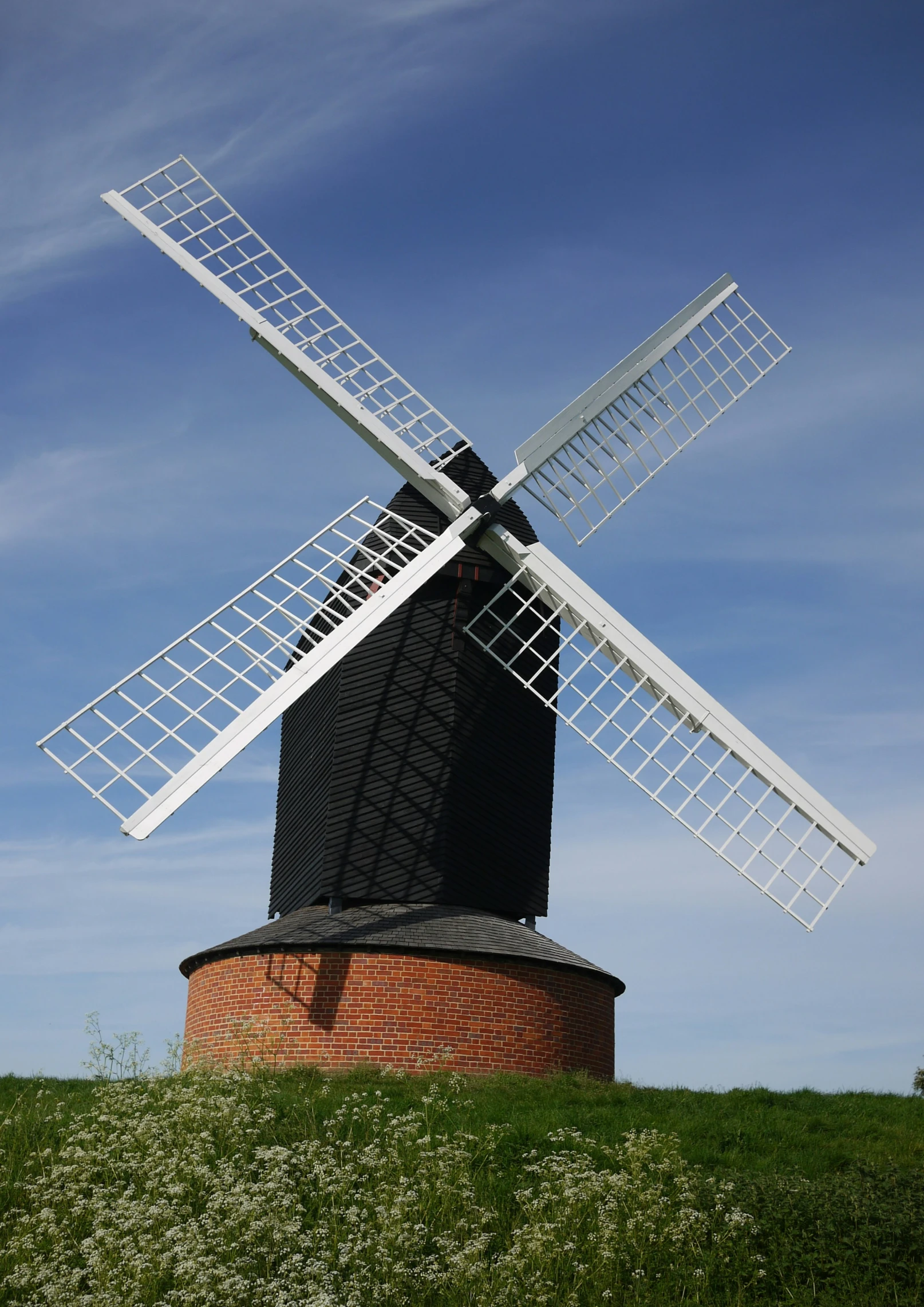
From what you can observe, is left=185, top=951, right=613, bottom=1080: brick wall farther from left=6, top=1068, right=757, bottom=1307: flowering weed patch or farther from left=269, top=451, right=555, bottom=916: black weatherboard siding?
left=6, top=1068, right=757, bottom=1307: flowering weed patch

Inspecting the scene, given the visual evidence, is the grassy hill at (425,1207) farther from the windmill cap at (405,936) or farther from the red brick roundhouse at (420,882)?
the windmill cap at (405,936)

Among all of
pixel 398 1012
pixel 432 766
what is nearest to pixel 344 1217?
pixel 398 1012

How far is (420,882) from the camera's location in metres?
15.1

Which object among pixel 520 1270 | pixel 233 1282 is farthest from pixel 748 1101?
pixel 233 1282

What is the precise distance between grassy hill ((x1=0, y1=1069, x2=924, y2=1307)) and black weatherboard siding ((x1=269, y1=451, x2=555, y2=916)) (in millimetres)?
4120

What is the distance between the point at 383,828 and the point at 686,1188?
674 cm

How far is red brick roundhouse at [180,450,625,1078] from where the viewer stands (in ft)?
45.9

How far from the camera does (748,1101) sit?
1295 cm

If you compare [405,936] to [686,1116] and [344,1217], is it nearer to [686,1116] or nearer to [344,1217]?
[686,1116]

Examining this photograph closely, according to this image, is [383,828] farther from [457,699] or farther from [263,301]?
[263,301]

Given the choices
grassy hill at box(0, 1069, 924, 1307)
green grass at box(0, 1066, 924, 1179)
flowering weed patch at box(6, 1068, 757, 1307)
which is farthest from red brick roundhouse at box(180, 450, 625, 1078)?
flowering weed patch at box(6, 1068, 757, 1307)

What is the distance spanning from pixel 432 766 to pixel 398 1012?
307 centimetres

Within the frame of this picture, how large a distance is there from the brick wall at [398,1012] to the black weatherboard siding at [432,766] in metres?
1.20

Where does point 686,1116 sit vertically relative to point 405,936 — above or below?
below
